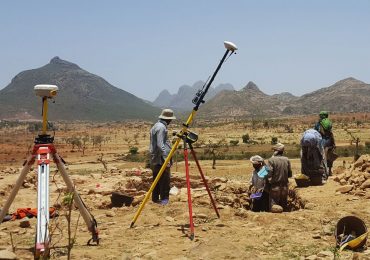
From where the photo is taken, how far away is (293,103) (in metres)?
145

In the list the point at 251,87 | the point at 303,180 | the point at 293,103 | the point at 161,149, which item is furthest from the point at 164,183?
the point at 251,87

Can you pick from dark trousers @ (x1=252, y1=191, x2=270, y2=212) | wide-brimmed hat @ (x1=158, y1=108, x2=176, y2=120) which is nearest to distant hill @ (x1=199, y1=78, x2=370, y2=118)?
dark trousers @ (x1=252, y1=191, x2=270, y2=212)

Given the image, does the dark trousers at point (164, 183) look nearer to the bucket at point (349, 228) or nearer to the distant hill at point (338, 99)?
the bucket at point (349, 228)

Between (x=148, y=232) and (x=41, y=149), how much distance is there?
6.10ft

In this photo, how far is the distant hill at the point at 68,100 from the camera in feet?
475

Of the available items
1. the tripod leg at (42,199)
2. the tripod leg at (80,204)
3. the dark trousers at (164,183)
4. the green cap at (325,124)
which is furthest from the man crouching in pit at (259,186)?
the tripod leg at (42,199)

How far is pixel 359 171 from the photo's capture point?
9617mm

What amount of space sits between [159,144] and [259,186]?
198 centimetres

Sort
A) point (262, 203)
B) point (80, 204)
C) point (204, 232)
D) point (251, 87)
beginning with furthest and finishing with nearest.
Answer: point (251, 87) < point (262, 203) < point (204, 232) < point (80, 204)

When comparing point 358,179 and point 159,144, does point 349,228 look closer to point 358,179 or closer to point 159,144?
point 159,144

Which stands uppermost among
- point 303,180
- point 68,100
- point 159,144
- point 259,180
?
point 68,100

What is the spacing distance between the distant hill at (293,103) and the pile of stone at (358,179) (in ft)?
368

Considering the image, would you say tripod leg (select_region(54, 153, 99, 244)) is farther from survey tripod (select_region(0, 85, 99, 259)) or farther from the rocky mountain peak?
the rocky mountain peak

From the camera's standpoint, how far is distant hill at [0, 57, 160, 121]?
14488 cm
